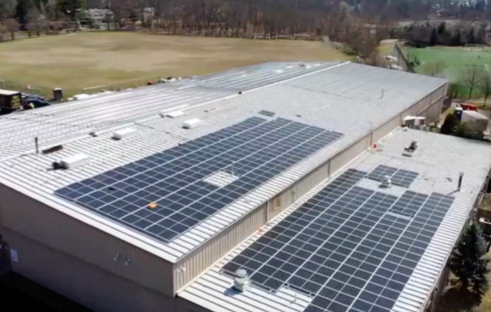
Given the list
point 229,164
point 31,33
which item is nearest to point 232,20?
point 31,33

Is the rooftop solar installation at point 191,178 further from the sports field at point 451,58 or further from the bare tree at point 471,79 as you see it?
the sports field at point 451,58

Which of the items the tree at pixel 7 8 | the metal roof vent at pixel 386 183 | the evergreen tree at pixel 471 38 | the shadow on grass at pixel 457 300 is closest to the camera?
the shadow on grass at pixel 457 300

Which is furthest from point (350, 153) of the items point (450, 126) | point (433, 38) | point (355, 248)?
point (433, 38)

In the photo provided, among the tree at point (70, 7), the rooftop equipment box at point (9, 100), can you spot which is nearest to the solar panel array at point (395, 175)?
the rooftop equipment box at point (9, 100)

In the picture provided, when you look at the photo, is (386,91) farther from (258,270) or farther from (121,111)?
(258,270)

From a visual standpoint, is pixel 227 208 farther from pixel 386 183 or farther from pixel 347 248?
pixel 386 183

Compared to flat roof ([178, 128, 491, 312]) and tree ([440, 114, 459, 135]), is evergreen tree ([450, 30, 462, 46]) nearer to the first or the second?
tree ([440, 114, 459, 135])
